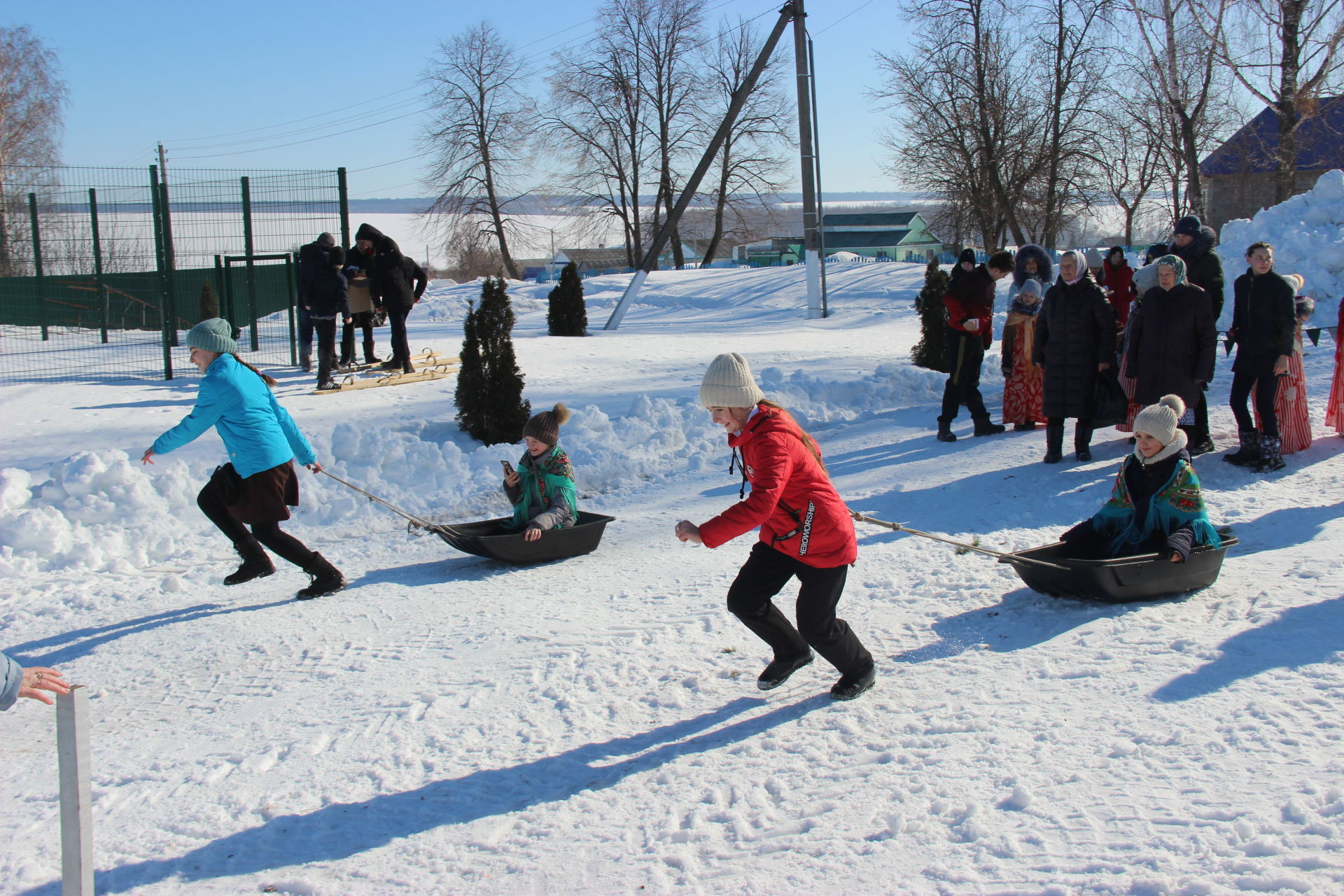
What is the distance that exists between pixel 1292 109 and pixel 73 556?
1002 inches

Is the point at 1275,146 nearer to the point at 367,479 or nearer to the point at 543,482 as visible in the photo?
the point at 367,479

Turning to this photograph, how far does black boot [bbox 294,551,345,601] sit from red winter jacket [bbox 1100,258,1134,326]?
8234 millimetres

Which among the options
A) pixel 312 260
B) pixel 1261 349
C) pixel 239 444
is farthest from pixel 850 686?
pixel 312 260

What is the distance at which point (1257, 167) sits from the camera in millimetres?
29391

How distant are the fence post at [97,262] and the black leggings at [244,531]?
41.0 feet

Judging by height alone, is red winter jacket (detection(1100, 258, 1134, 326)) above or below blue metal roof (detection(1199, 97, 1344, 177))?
below

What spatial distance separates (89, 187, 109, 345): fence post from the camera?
638 inches

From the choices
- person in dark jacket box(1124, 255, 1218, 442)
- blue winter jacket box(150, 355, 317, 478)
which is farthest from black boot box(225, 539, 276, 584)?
person in dark jacket box(1124, 255, 1218, 442)

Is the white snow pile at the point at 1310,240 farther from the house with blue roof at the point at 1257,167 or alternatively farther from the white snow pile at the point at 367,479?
the house with blue roof at the point at 1257,167

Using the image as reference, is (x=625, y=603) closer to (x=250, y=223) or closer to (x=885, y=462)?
(x=885, y=462)

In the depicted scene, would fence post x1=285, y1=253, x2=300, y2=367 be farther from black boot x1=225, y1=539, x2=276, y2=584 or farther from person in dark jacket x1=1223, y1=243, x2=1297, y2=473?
person in dark jacket x1=1223, y1=243, x2=1297, y2=473

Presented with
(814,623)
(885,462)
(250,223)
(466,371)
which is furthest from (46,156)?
(814,623)

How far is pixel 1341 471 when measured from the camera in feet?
24.5

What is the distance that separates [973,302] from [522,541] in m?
5.06
